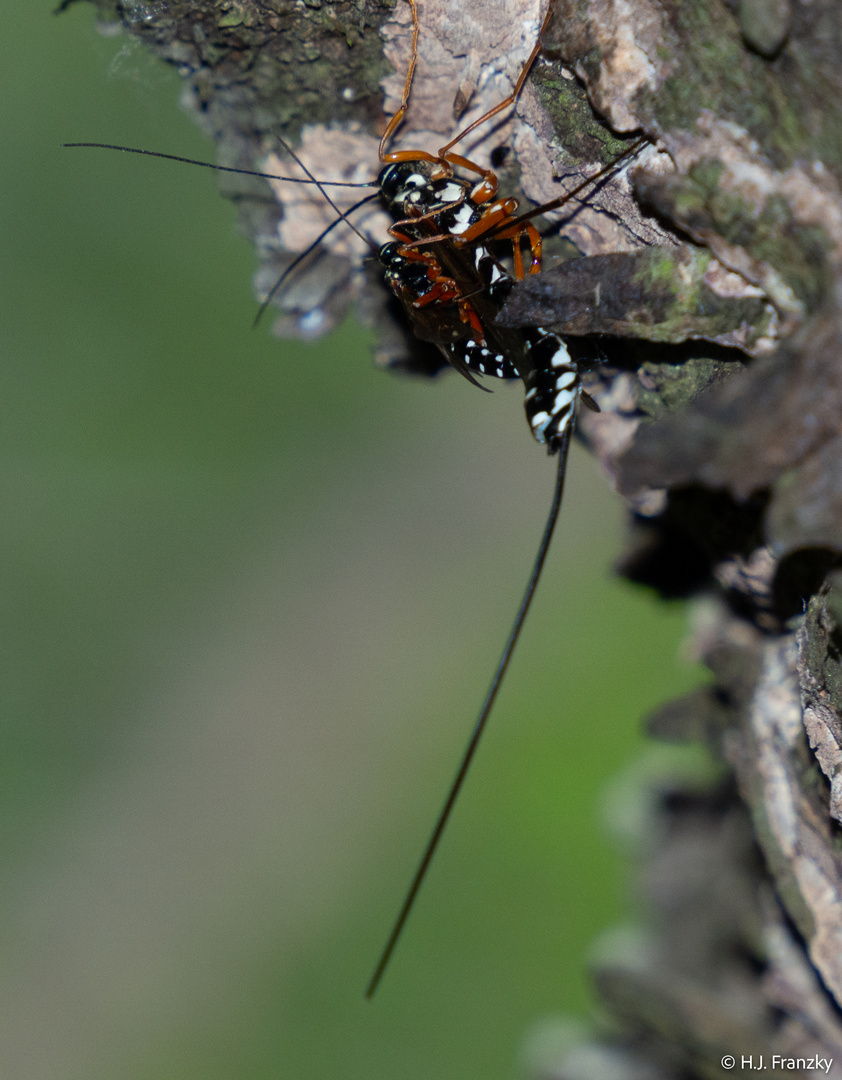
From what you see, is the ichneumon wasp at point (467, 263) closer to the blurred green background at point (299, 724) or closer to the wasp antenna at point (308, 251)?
the wasp antenna at point (308, 251)

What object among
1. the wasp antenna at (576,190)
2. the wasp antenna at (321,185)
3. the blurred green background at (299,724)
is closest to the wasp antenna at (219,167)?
the wasp antenna at (321,185)

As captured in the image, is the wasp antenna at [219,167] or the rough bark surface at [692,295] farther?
the wasp antenna at [219,167]

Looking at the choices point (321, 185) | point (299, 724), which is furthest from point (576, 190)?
point (299, 724)

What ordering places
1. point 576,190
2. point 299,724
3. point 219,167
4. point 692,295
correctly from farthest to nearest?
point 299,724, point 219,167, point 576,190, point 692,295

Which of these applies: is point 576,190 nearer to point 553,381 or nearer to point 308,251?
point 553,381

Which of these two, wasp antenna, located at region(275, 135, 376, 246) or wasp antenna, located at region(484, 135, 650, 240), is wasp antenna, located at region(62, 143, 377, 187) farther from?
wasp antenna, located at region(484, 135, 650, 240)

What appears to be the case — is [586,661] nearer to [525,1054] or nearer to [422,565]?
[422,565]
